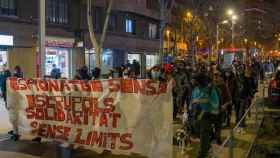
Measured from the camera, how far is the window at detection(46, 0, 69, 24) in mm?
29781

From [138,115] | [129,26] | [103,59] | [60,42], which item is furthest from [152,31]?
[138,115]

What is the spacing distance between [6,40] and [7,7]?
200 centimetres

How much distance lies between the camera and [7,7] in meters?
26.2

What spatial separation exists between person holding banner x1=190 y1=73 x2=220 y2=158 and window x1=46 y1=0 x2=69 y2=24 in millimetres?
22654

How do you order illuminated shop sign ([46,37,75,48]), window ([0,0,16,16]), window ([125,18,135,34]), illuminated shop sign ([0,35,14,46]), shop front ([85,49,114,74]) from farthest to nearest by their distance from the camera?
1. window ([125,18,135,34])
2. shop front ([85,49,114,74])
3. illuminated shop sign ([46,37,75,48])
4. window ([0,0,16,16])
5. illuminated shop sign ([0,35,14,46])

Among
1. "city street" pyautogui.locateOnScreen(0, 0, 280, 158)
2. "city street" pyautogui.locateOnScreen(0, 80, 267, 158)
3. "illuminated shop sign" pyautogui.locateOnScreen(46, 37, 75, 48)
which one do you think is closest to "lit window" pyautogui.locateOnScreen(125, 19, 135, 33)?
"illuminated shop sign" pyautogui.locateOnScreen(46, 37, 75, 48)

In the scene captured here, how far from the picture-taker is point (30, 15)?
27953 millimetres

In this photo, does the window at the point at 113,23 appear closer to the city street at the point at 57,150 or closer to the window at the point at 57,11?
the window at the point at 57,11

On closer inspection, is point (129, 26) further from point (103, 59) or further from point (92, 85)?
point (92, 85)

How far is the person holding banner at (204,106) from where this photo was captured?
8.33 m

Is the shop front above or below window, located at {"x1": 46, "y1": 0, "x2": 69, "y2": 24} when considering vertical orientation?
below

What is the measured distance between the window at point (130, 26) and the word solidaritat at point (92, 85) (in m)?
32.3

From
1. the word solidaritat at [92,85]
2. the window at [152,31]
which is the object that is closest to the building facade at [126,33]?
the window at [152,31]

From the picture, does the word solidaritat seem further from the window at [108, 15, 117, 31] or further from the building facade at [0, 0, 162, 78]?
the window at [108, 15, 117, 31]
